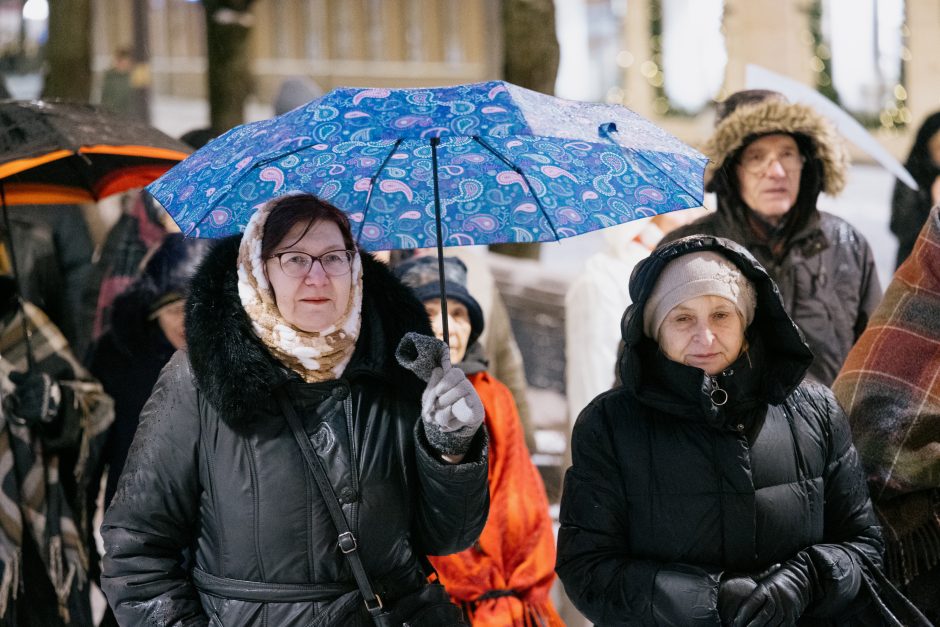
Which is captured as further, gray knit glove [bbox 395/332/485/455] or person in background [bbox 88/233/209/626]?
person in background [bbox 88/233/209/626]

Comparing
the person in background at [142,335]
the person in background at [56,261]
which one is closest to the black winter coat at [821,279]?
the person in background at [142,335]

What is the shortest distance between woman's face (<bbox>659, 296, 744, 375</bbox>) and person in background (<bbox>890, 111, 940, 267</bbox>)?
392 centimetres

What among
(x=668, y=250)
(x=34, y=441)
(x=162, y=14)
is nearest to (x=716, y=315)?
(x=668, y=250)

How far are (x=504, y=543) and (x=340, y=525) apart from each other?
1.26 meters

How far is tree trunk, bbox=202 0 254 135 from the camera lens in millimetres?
8508

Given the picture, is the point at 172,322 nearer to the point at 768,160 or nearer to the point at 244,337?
the point at 244,337

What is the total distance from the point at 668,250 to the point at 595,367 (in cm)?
205

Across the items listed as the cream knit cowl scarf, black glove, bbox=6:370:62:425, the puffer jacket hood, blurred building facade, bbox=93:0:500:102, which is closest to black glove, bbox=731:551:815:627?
the puffer jacket hood

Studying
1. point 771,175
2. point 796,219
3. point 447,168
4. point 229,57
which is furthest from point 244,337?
point 229,57

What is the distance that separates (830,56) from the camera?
8.91 metres

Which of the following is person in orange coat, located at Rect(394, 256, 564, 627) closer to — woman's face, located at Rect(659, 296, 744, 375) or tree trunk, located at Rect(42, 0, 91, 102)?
woman's face, located at Rect(659, 296, 744, 375)

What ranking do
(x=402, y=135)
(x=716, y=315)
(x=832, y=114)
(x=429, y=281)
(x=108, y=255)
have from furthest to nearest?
(x=108, y=255) < (x=832, y=114) < (x=429, y=281) < (x=716, y=315) < (x=402, y=135)

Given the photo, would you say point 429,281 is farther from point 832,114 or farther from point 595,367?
point 832,114

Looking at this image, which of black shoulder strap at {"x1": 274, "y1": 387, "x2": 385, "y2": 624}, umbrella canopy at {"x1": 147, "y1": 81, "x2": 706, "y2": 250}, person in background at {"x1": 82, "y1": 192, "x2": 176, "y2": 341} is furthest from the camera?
person in background at {"x1": 82, "y1": 192, "x2": 176, "y2": 341}
